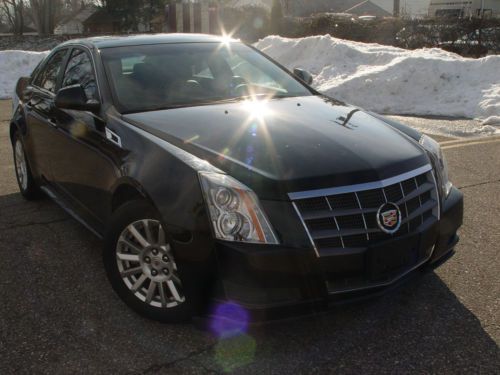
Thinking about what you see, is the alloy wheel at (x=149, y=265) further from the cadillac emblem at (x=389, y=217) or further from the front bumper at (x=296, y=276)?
the cadillac emblem at (x=389, y=217)

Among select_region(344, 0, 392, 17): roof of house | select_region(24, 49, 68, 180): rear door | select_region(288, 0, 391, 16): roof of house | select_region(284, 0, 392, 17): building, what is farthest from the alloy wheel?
select_region(344, 0, 392, 17): roof of house

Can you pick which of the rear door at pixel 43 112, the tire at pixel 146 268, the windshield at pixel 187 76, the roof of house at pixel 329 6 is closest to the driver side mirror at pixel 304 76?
the windshield at pixel 187 76

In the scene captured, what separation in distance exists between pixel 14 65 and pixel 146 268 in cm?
1704

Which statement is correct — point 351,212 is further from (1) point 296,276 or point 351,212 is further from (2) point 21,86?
(2) point 21,86

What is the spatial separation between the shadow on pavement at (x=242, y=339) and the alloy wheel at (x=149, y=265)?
0.20m

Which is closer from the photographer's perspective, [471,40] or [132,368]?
[132,368]

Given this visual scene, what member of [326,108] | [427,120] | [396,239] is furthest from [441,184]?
[427,120]

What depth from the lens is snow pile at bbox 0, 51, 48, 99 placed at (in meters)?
17.0

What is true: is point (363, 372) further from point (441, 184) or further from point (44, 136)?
point (44, 136)

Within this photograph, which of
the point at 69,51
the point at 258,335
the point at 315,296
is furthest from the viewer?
the point at 69,51

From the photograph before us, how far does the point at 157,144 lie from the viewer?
3.15m

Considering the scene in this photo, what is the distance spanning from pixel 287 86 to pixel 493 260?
2.02 metres

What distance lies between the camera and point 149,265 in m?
3.10

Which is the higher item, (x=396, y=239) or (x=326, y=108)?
(x=326, y=108)
